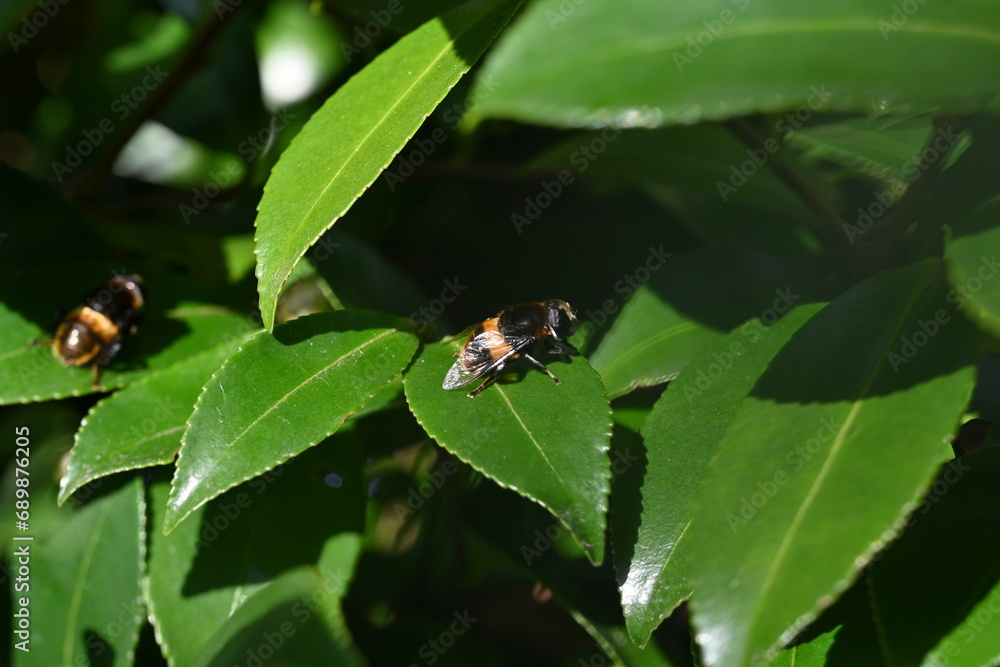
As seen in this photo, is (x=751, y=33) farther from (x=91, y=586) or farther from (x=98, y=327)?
(x=91, y=586)

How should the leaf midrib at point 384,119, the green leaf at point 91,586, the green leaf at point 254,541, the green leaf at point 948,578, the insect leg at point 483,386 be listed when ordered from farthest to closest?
the green leaf at point 91,586, the green leaf at point 254,541, the insect leg at point 483,386, the leaf midrib at point 384,119, the green leaf at point 948,578

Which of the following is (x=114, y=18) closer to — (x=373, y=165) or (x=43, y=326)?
(x=43, y=326)

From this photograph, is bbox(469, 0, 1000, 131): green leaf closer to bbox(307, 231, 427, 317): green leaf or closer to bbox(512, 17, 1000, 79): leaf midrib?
bbox(512, 17, 1000, 79): leaf midrib

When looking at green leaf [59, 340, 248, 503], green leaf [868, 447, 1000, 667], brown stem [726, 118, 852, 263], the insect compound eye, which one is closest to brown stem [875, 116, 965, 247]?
brown stem [726, 118, 852, 263]

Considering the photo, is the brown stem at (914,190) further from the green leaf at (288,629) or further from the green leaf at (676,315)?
the green leaf at (288,629)

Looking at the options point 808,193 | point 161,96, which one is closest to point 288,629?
point 808,193

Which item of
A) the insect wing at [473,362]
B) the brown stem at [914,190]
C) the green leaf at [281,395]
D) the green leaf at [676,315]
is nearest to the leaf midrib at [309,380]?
the green leaf at [281,395]
